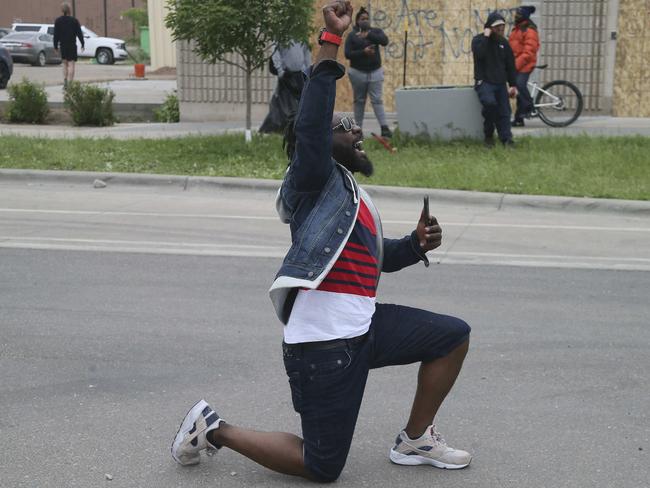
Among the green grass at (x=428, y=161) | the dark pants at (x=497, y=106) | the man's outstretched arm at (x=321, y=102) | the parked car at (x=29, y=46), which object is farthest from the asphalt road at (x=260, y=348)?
the parked car at (x=29, y=46)

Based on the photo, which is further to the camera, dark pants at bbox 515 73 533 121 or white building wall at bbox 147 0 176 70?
white building wall at bbox 147 0 176 70

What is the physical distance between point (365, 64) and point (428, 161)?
269cm

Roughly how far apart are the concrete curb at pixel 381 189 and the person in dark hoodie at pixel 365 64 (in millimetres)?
3223

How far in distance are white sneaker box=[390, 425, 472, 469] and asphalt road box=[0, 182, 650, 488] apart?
1.9 inches

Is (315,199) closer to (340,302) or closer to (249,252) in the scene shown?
(340,302)

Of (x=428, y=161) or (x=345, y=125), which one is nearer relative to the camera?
(x=345, y=125)

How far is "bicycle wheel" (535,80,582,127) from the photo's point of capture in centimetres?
1659

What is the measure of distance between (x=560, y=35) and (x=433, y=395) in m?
14.7

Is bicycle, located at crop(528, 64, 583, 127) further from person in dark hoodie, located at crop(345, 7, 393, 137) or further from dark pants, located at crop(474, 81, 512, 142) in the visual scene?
person in dark hoodie, located at crop(345, 7, 393, 137)

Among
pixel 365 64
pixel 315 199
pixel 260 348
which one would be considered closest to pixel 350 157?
pixel 315 199

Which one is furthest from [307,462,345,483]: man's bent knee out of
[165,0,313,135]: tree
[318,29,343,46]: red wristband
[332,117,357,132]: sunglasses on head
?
[165,0,313,135]: tree

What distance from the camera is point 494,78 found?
1391cm

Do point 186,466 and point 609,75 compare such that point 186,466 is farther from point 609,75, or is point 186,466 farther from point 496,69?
point 609,75

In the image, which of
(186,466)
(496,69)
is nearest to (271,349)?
(186,466)
